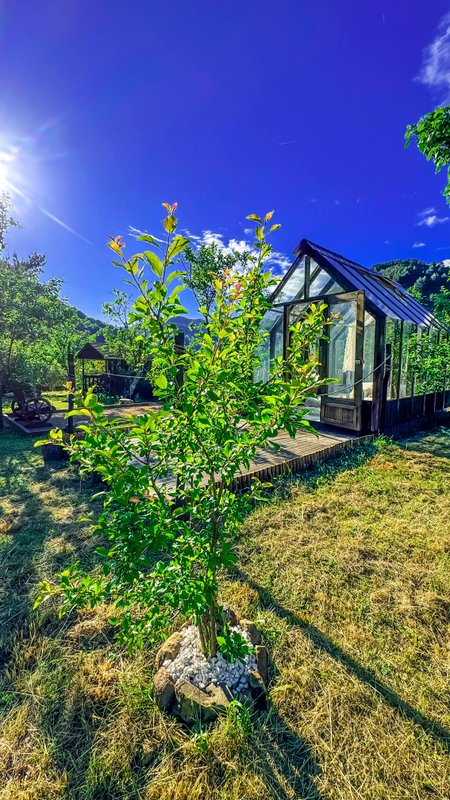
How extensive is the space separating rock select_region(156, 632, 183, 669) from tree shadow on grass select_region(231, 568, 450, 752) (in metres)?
0.75

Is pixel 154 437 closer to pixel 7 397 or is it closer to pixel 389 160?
pixel 389 160

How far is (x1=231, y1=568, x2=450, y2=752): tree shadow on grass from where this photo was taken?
162 cm

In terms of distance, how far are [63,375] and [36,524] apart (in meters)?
15.2

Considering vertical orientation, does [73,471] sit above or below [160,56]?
below

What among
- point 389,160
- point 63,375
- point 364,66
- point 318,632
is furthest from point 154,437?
point 63,375

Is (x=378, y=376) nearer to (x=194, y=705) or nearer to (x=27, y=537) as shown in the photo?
(x=194, y=705)

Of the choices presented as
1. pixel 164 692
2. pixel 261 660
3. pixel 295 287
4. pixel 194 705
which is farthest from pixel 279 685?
pixel 295 287

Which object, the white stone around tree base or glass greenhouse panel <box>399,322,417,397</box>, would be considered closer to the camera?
the white stone around tree base

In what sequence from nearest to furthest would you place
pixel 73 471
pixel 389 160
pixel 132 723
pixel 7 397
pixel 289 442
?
pixel 132 723, pixel 73 471, pixel 289 442, pixel 389 160, pixel 7 397

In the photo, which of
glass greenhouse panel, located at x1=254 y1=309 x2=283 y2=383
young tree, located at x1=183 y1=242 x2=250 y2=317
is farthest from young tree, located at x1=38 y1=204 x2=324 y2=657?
young tree, located at x1=183 y1=242 x2=250 y2=317

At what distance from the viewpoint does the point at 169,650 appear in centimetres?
192

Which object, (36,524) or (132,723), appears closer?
(132,723)

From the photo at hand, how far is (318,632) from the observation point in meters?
2.20

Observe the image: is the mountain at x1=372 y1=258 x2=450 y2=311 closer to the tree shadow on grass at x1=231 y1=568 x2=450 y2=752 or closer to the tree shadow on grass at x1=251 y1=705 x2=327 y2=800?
the tree shadow on grass at x1=231 y1=568 x2=450 y2=752
